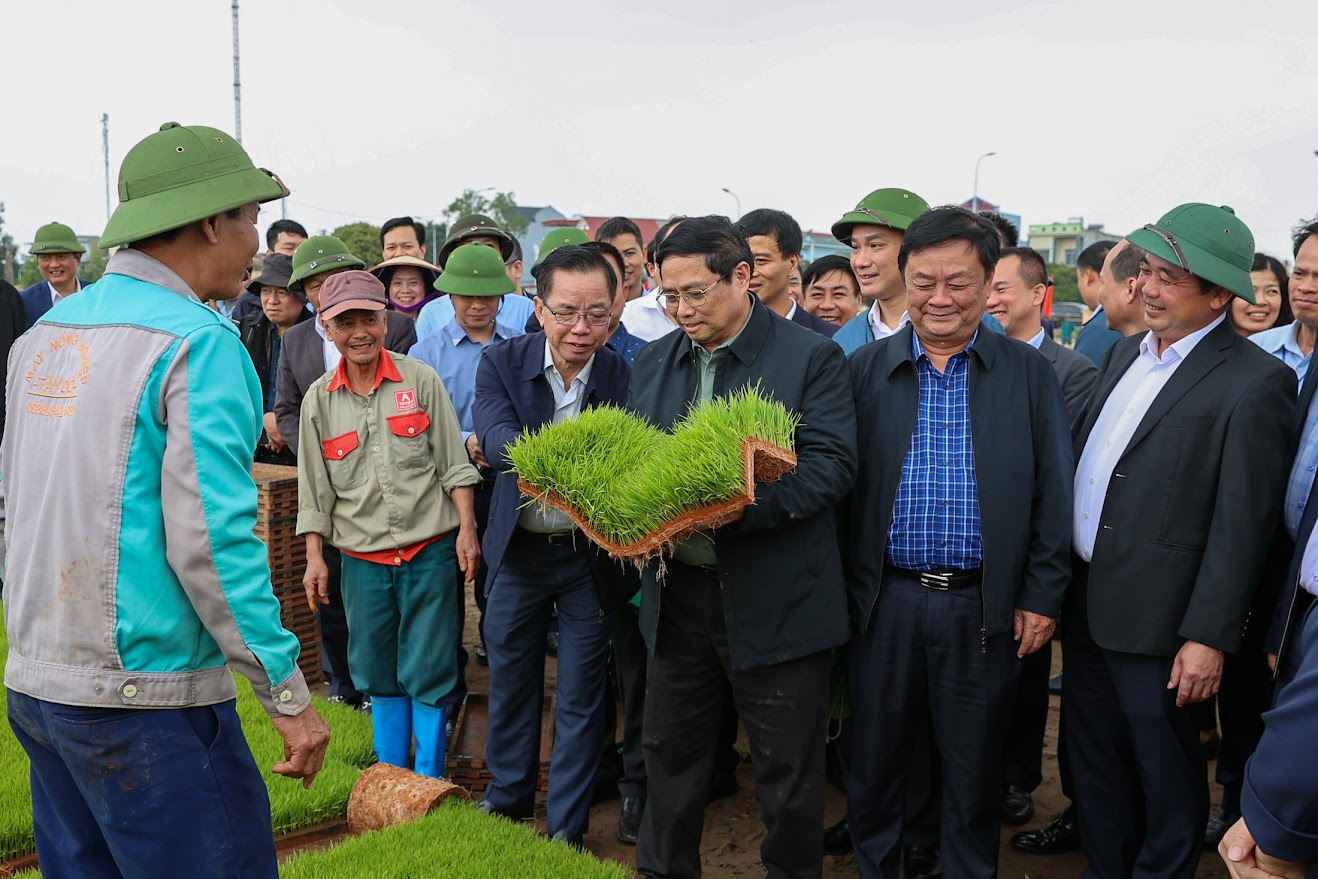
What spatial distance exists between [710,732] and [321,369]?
10.3 feet

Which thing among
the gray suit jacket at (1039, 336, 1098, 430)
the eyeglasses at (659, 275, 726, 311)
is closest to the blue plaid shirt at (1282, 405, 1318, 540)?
the gray suit jacket at (1039, 336, 1098, 430)

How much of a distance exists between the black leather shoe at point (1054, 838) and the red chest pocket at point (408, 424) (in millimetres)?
2960

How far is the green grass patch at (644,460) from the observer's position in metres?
2.69

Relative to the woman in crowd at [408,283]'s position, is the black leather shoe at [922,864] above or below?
below

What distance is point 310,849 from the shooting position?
3928 mm

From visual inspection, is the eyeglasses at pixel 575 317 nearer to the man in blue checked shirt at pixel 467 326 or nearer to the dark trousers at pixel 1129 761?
the man in blue checked shirt at pixel 467 326

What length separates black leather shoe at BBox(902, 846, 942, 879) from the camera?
149 inches

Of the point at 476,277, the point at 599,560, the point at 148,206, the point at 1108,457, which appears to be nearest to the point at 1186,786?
the point at 1108,457

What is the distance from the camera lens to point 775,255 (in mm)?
4887

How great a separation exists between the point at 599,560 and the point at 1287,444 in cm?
233

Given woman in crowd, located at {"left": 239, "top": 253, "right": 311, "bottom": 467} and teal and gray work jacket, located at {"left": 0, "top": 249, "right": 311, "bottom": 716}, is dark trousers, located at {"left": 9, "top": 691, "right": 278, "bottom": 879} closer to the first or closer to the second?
teal and gray work jacket, located at {"left": 0, "top": 249, "right": 311, "bottom": 716}

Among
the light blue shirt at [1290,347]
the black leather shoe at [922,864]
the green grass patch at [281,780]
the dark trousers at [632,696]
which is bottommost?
the black leather shoe at [922,864]

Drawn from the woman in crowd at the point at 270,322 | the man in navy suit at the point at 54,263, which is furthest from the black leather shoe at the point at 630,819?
the man in navy suit at the point at 54,263

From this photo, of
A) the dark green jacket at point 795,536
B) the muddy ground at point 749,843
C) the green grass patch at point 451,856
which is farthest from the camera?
the muddy ground at point 749,843
